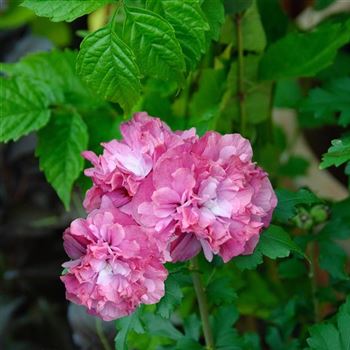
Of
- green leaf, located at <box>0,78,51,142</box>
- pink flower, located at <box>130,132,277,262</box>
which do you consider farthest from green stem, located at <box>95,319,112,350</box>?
pink flower, located at <box>130,132,277,262</box>

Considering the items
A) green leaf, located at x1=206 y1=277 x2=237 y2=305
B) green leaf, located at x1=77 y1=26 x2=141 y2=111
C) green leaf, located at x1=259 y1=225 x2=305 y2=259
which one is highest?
green leaf, located at x1=77 y1=26 x2=141 y2=111

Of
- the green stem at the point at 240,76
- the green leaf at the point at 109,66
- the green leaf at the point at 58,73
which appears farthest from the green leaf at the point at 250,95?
the green leaf at the point at 109,66

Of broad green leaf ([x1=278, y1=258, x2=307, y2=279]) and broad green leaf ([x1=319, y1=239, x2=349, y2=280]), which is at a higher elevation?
broad green leaf ([x1=319, y1=239, x2=349, y2=280])

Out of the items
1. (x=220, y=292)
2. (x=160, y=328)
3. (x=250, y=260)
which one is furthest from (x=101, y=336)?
(x=250, y=260)

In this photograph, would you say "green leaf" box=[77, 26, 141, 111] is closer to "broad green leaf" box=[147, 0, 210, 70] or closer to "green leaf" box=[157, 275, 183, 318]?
"broad green leaf" box=[147, 0, 210, 70]

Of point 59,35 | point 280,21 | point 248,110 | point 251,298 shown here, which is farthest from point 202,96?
point 59,35

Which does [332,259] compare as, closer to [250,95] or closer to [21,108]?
[250,95]

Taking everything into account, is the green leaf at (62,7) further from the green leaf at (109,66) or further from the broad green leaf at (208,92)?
the broad green leaf at (208,92)
